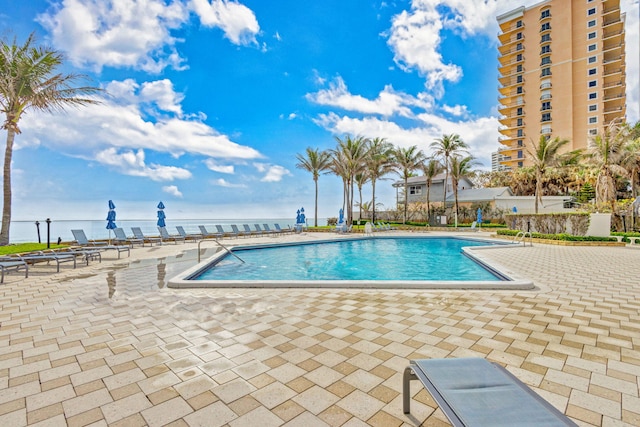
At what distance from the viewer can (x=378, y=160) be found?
2972cm

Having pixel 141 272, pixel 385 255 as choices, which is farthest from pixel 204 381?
pixel 385 255

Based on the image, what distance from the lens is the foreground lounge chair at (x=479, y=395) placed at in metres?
1.44

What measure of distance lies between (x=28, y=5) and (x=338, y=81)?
18.1 m

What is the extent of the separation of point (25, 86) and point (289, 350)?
14.9 metres

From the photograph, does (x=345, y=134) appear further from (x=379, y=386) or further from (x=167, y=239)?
(x=379, y=386)

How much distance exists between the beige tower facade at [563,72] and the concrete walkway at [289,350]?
157 ft

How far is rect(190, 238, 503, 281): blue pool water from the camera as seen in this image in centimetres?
839

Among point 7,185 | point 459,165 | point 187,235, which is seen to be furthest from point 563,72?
point 7,185

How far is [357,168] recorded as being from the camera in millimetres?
27375

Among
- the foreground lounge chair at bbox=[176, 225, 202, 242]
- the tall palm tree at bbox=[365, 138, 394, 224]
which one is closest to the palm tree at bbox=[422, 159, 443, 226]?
the tall palm tree at bbox=[365, 138, 394, 224]

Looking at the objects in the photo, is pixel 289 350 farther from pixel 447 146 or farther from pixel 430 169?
pixel 430 169

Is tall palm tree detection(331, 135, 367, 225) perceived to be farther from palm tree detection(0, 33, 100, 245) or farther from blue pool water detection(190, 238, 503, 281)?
palm tree detection(0, 33, 100, 245)

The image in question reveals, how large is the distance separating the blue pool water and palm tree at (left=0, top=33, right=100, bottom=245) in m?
9.31

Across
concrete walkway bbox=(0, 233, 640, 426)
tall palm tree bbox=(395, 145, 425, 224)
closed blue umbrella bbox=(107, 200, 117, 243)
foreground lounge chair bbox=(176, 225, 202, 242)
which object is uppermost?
tall palm tree bbox=(395, 145, 425, 224)
